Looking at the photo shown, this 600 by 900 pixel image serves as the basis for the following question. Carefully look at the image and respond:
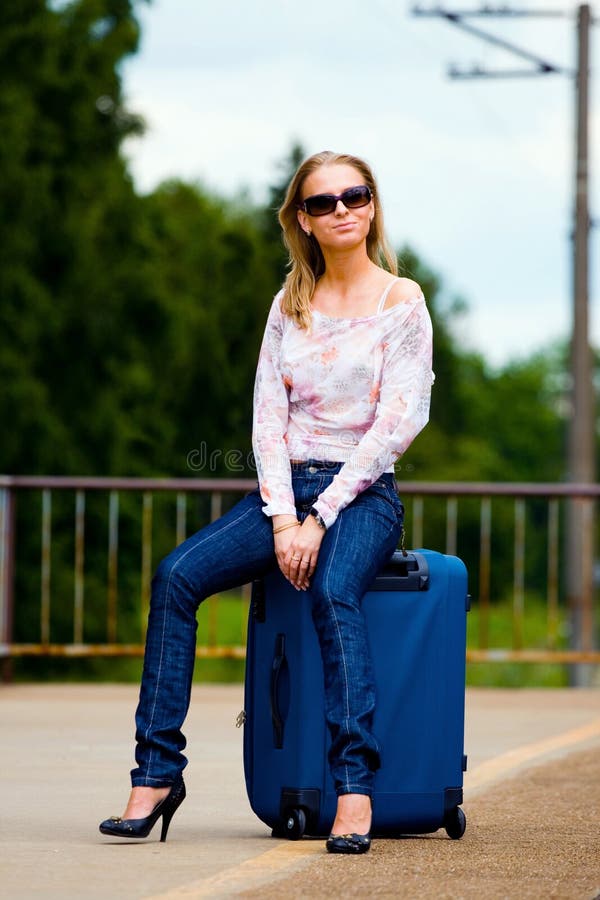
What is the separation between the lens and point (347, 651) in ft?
15.7

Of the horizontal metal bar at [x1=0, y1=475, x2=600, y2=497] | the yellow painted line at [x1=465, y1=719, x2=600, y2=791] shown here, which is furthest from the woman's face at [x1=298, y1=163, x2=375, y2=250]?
the horizontal metal bar at [x1=0, y1=475, x2=600, y2=497]

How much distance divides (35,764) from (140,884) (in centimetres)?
253

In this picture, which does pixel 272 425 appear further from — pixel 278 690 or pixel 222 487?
pixel 222 487

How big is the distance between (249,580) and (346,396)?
521 millimetres

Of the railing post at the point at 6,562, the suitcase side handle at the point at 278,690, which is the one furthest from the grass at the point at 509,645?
the suitcase side handle at the point at 278,690

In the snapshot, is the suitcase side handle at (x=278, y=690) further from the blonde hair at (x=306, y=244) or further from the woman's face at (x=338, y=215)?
the woman's face at (x=338, y=215)

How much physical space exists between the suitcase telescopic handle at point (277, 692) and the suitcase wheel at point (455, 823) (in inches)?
18.8

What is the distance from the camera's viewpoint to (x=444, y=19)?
67.9 ft

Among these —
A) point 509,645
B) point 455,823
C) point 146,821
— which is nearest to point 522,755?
point 455,823

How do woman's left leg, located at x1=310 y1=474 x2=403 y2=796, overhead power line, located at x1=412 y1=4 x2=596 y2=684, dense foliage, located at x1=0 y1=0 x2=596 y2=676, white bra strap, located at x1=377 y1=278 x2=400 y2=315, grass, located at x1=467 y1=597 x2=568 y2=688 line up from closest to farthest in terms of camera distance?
woman's left leg, located at x1=310 y1=474 x2=403 y2=796 < white bra strap, located at x1=377 y1=278 x2=400 y2=315 < overhead power line, located at x1=412 y1=4 x2=596 y2=684 < dense foliage, located at x1=0 y1=0 x2=596 y2=676 < grass, located at x1=467 y1=597 x2=568 y2=688

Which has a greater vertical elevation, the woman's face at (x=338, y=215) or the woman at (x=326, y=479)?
the woman's face at (x=338, y=215)

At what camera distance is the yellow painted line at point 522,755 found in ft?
21.4

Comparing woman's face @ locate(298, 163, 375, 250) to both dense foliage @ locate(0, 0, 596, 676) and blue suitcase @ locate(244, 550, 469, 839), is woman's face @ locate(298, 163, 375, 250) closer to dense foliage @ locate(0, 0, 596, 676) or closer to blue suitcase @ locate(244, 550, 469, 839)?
blue suitcase @ locate(244, 550, 469, 839)

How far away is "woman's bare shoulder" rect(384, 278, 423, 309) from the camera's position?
5113 mm
